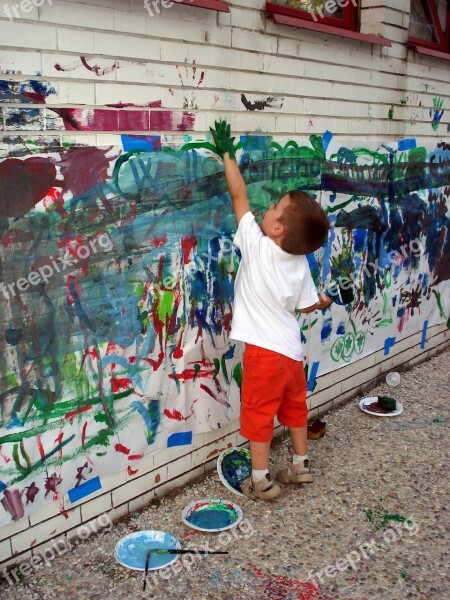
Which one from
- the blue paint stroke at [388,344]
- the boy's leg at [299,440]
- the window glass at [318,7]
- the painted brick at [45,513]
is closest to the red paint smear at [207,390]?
the boy's leg at [299,440]

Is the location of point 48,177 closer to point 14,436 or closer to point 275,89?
point 14,436

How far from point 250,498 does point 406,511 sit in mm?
911

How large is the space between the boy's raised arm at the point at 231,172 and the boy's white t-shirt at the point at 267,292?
0.28 ft

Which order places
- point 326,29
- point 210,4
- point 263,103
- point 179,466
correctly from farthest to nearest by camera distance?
1. point 326,29
2. point 263,103
3. point 179,466
4. point 210,4

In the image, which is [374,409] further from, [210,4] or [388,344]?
[210,4]

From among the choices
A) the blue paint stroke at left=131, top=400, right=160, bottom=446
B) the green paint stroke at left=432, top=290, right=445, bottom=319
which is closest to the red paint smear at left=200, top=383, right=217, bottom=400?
the blue paint stroke at left=131, top=400, right=160, bottom=446

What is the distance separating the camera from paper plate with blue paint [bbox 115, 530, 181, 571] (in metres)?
3.22

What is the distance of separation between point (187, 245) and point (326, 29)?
6.26ft

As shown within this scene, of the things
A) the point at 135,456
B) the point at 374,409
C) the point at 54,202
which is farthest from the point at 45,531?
the point at 374,409

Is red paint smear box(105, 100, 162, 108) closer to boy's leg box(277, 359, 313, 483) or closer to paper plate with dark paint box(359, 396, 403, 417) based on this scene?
boy's leg box(277, 359, 313, 483)

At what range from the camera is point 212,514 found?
3678mm

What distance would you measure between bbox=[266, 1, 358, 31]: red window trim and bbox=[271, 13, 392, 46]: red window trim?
0.06 m

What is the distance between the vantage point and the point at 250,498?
12.7 ft

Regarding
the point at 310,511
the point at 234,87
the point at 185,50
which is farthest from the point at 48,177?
the point at 310,511
